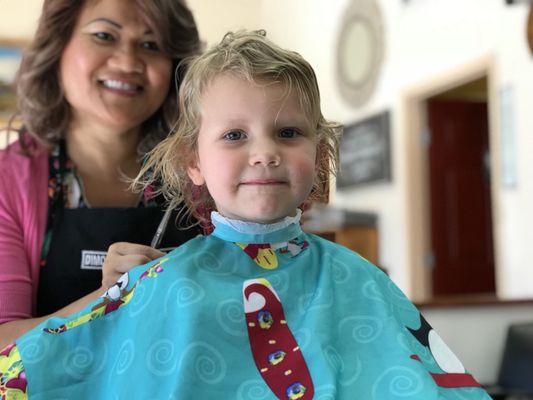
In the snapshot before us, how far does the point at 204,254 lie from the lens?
95 cm

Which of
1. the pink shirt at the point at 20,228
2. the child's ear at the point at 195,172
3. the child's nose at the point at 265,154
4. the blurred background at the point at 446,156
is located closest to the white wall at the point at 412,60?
the blurred background at the point at 446,156

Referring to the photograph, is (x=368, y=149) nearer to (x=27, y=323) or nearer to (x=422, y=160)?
(x=422, y=160)

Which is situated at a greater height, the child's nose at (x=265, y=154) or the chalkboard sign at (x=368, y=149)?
the chalkboard sign at (x=368, y=149)

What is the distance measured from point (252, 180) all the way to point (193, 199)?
20 centimetres

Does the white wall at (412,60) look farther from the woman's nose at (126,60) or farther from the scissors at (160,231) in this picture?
the scissors at (160,231)

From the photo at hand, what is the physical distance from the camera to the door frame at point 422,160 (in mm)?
2158

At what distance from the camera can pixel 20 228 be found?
45.6 inches

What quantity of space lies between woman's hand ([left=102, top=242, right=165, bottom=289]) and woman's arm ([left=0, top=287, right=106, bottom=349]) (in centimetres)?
2

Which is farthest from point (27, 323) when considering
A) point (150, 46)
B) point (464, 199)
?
point (464, 199)

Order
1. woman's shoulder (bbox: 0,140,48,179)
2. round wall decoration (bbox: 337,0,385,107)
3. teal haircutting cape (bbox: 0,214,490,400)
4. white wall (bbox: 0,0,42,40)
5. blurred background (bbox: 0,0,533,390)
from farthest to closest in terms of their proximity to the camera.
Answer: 1. round wall decoration (bbox: 337,0,385,107)
2. blurred background (bbox: 0,0,533,390)
3. white wall (bbox: 0,0,42,40)
4. woman's shoulder (bbox: 0,140,48,179)
5. teal haircutting cape (bbox: 0,214,490,400)

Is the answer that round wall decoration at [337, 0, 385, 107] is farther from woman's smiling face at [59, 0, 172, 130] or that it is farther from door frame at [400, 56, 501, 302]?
woman's smiling face at [59, 0, 172, 130]

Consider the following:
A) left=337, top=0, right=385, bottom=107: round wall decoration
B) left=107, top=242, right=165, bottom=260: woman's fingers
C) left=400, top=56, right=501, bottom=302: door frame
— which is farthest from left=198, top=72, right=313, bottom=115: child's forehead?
left=337, top=0, right=385, bottom=107: round wall decoration

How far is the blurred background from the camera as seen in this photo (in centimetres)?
205

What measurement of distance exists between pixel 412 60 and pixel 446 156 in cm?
48
